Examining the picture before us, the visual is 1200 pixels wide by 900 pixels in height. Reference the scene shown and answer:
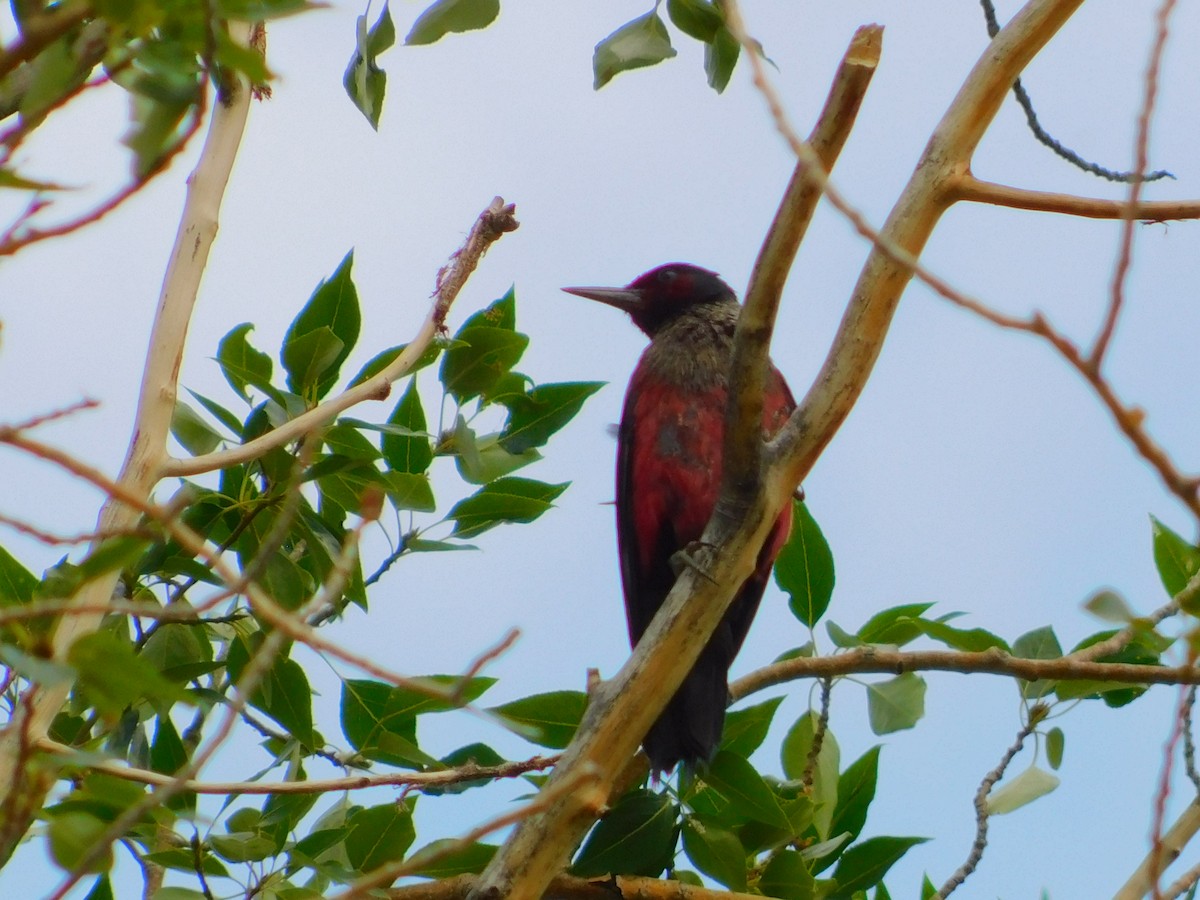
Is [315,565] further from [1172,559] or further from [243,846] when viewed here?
[1172,559]

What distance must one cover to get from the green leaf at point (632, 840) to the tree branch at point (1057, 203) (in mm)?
1494

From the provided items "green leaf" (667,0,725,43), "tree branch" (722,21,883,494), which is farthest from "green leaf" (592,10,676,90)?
"tree branch" (722,21,883,494)

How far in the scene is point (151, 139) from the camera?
1.29 meters

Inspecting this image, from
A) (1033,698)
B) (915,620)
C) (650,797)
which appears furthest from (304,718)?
(1033,698)

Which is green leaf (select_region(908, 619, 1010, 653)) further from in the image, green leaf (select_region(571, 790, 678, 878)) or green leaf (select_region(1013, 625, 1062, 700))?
green leaf (select_region(571, 790, 678, 878))

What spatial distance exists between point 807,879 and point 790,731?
0.56 metres

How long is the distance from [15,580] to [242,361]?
2.19 ft

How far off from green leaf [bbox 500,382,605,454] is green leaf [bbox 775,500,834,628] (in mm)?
649

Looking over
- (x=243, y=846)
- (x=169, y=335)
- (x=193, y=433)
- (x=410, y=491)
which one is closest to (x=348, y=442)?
(x=410, y=491)

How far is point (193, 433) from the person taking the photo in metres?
2.96

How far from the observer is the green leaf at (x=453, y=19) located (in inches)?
106

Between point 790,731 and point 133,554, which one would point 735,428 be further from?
point 133,554

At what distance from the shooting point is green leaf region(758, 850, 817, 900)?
312 centimetres

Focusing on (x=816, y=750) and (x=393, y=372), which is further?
(x=816, y=750)
